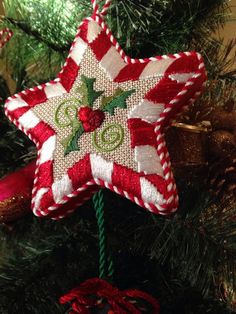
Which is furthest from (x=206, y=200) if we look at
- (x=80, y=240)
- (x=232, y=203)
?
(x=80, y=240)

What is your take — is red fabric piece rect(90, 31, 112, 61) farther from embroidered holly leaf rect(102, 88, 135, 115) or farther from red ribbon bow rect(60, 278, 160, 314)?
red ribbon bow rect(60, 278, 160, 314)

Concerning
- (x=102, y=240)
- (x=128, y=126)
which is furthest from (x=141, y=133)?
(x=102, y=240)

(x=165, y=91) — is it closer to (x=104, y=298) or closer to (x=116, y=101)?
(x=116, y=101)

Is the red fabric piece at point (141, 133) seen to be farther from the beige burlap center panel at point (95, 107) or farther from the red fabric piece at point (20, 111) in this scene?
the red fabric piece at point (20, 111)

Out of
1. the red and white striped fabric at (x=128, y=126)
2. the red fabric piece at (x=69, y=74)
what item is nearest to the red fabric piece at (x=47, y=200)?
the red and white striped fabric at (x=128, y=126)

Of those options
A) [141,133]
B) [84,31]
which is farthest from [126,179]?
[84,31]

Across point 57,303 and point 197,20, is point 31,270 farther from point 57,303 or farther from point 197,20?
point 197,20

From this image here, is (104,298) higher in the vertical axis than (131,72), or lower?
lower
